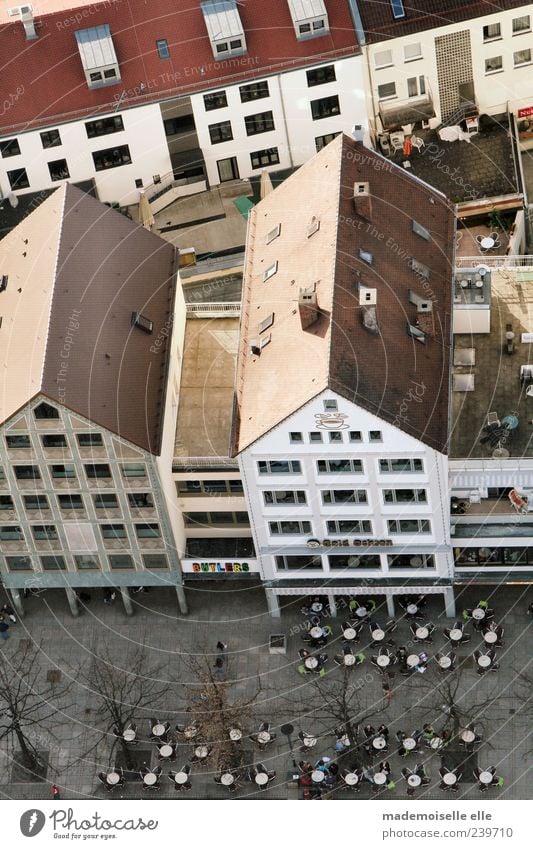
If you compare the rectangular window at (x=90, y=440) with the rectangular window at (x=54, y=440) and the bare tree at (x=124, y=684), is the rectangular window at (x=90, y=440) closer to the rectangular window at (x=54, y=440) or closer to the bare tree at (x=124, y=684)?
the rectangular window at (x=54, y=440)

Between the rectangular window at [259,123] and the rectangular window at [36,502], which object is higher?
the rectangular window at [259,123]

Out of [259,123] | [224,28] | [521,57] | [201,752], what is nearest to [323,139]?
[259,123]

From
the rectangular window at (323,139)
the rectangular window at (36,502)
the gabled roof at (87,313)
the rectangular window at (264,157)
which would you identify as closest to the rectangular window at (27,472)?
the rectangular window at (36,502)

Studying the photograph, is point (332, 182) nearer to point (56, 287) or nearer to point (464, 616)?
point (56, 287)

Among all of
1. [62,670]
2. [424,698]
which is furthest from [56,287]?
[424,698]

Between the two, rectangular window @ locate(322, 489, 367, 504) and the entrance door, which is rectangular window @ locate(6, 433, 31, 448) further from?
the entrance door

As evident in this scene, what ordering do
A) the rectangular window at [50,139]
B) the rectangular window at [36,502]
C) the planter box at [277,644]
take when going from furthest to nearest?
the rectangular window at [50,139] → the planter box at [277,644] → the rectangular window at [36,502]

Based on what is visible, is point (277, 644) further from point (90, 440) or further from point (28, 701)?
point (90, 440)

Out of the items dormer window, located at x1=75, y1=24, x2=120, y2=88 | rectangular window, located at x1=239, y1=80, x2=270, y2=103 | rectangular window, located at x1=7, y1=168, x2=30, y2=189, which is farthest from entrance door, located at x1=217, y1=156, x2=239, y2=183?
rectangular window, located at x1=7, y1=168, x2=30, y2=189
